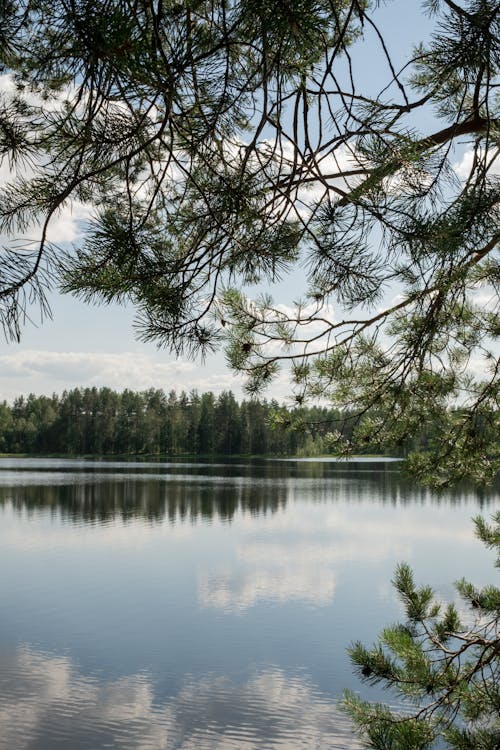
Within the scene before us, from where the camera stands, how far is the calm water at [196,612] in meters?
6.45

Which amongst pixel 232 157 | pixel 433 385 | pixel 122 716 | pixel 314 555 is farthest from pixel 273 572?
pixel 232 157

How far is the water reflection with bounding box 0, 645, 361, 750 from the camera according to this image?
6.08m

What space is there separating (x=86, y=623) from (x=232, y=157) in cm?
840

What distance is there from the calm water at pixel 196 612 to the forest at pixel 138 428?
3757 cm

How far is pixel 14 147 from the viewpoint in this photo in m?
1.70

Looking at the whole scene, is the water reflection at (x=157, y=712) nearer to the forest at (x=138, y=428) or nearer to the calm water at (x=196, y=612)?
the calm water at (x=196, y=612)

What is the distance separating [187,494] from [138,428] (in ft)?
131

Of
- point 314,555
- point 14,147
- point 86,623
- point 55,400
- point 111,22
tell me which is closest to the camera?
point 111,22

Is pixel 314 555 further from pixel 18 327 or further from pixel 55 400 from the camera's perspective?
pixel 55 400

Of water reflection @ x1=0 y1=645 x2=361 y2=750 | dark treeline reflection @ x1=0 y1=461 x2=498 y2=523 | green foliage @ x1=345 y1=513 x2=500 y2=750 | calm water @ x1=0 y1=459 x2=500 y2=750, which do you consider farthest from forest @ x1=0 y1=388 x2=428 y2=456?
green foliage @ x1=345 y1=513 x2=500 y2=750

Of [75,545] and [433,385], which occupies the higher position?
[433,385]

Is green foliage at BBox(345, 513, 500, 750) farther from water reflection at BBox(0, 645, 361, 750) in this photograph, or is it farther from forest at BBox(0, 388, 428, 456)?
forest at BBox(0, 388, 428, 456)

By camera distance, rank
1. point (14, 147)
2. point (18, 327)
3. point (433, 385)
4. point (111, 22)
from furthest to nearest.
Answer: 1. point (433, 385)
2. point (14, 147)
3. point (18, 327)
4. point (111, 22)

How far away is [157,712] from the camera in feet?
22.0
